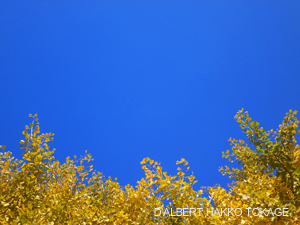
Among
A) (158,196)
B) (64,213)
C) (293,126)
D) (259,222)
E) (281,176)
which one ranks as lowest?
(259,222)

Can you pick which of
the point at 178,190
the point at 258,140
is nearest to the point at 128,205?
the point at 178,190

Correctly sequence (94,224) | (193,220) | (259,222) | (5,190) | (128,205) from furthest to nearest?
(128,205)
(5,190)
(193,220)
(94,224)
(259,222)

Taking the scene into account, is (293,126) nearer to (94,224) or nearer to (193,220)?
(193,220)

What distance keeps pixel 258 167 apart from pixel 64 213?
16.6 ft

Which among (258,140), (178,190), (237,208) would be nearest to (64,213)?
(178,190)

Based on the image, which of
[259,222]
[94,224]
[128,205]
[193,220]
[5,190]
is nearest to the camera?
[259,222]

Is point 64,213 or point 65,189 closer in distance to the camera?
point 64,213

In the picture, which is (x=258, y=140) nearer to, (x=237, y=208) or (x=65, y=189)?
(x=237, y=208)

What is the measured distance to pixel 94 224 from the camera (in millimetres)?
3793

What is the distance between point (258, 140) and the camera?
4727 mm

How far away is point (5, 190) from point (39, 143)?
1.08m

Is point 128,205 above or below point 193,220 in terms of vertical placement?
above

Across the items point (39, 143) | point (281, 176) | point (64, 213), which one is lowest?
point (64, 213)

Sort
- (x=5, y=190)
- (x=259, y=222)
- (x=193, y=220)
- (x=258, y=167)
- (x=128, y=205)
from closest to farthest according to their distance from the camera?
(x=259, y=222) → (x=193, y=220) → (x=5, y=190) → (x=128, y=205) → (x=258, y=167)
